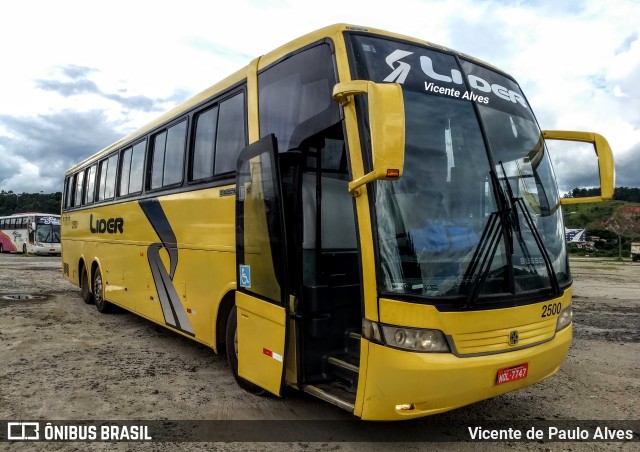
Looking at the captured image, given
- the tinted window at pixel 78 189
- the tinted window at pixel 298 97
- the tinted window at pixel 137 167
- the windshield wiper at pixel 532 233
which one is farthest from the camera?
the tinted window at pixel 78 189

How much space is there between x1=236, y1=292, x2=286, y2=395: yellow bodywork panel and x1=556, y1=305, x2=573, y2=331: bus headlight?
2399 mm

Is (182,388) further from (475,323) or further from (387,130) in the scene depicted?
(387,130)

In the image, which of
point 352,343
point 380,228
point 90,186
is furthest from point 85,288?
point 380,228

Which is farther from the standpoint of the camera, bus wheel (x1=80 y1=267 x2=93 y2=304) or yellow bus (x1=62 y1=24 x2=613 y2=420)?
bus wheel (x1=80 y1=267 x2=93 y2=304)

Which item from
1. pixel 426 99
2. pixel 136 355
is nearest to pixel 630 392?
pixel 426 99

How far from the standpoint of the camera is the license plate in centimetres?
390

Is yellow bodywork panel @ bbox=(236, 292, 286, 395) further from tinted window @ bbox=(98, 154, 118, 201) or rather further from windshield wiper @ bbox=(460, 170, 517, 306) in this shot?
tinted window @ bbox=(98, 154, 118, 201)

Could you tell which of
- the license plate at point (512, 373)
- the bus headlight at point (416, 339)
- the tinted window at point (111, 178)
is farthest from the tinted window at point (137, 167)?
the license plate at point (512, 373)

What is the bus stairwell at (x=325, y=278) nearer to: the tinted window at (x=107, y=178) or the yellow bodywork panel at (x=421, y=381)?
the yellow bodywork panel at (x=421, y=381)

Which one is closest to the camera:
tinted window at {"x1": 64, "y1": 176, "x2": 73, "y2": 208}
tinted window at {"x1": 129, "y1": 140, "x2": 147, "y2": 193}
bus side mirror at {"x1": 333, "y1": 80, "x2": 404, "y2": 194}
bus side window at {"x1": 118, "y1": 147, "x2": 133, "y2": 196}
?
bus side mirror at {"x1": 333, "y1": 80, "x2": 404, "y2": 194}

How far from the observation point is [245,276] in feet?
16.8

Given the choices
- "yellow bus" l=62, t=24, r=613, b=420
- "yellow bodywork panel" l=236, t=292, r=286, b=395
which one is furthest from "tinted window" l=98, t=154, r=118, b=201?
"yellow bodywork panel" l=236, t=292, r=286, b=395

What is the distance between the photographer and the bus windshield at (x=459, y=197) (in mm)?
3768

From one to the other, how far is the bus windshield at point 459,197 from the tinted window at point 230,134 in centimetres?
188
